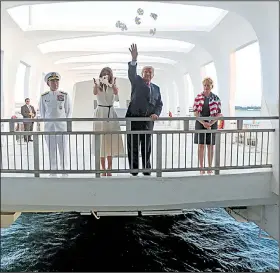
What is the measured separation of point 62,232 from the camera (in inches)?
92.1

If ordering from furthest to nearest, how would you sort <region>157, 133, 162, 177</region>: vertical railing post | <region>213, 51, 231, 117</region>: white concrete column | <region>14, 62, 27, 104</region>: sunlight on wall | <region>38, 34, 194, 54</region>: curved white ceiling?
<region>38, 34, 194, 54</region>: curved white ceiling < <region>213, 51, 231, 117</region>: white concrete column < <region>157, 133, 162, 177</region>: vertical railing post < <region>14, 62, 27, 104</region>: sunlight on wall

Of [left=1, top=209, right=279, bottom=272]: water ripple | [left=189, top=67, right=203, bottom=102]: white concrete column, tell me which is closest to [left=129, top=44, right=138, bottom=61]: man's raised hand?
[left=1, top=209, right=279, bottom=272]: water ripple

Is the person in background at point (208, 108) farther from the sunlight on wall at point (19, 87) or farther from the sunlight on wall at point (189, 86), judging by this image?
the sunlight on wall at point (189, 86)

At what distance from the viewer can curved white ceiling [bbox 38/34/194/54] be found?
12.6ft

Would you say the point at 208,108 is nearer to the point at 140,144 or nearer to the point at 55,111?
the point at 140,144

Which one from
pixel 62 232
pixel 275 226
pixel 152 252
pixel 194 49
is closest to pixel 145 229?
pixel 152 252

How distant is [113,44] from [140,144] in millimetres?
2435

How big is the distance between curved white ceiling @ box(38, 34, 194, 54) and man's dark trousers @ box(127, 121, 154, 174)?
2216 millimetres

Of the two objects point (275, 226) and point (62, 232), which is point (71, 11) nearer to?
point (62, 232)

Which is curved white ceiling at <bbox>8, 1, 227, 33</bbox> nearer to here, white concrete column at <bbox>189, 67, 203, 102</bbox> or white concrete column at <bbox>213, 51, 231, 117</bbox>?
white concrete column at <bbox>213, 51, 231, 117</bbox>

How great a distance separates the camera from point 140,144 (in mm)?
1822

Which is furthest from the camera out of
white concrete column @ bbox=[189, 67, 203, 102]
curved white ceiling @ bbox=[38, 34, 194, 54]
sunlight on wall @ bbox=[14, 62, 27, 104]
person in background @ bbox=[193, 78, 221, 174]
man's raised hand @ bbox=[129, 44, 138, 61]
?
white concrete column @ bbox=[189, 67, 203, 102]

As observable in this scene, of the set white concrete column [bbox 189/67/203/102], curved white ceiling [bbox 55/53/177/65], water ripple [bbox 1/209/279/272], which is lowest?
water ripple [bbox 1/209/279/272]

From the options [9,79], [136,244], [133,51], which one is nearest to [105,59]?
[136,244]
